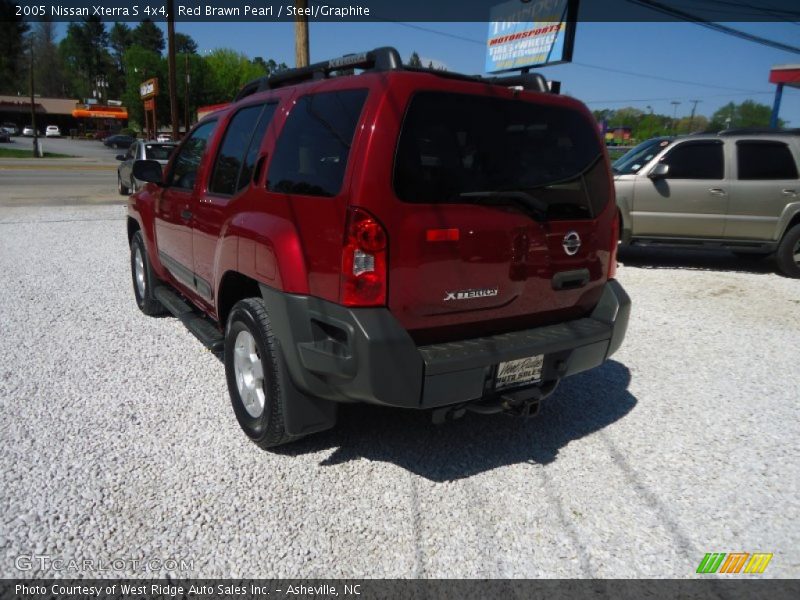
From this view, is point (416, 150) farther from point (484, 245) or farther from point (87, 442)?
point (87, 442)

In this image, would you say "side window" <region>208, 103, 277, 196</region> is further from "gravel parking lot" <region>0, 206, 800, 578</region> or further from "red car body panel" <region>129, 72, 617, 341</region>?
"gravel parking lot" <region>0, 206, 800, 578</region>

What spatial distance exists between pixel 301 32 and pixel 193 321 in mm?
8949

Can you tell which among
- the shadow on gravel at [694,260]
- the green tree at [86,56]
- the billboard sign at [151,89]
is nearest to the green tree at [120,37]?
the green tree at [86,56]

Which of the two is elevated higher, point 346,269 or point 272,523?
point 346,269

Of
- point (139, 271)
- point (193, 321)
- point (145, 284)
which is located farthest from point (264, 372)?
point (139, 271)

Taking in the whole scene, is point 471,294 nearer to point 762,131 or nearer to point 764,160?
point 764,160

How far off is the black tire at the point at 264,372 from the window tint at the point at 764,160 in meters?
7.91

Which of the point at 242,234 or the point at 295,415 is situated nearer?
the point at 295,415

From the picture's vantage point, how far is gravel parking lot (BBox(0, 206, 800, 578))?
2506mm

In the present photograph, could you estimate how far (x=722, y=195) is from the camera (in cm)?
824

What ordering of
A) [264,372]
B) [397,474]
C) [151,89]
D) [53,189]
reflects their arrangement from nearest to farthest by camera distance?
[264,372], [397,474], [53,189], [151,89]

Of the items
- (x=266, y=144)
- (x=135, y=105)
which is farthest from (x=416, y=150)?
(x=135, y=105)

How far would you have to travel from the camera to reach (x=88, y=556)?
2.41 meters

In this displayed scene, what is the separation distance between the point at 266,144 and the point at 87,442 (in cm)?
200
